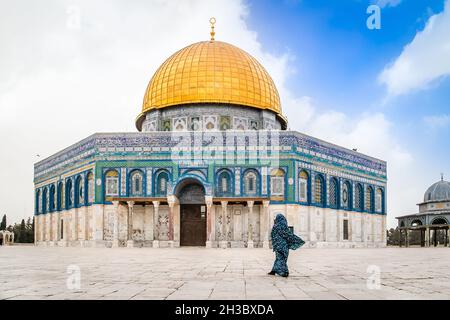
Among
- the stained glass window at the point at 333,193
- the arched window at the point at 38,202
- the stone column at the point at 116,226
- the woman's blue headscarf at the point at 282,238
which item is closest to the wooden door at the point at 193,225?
the stone column at the point at 116,226

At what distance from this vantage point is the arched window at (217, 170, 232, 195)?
92.7ft

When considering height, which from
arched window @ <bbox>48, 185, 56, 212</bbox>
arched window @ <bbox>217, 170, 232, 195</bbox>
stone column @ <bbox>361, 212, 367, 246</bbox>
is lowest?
stone column @ <bbox>361, 212, 367, 246</bbox>

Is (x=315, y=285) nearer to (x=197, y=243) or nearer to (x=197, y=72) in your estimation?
(x=197, y=243)

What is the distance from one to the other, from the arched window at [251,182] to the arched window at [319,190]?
3823mm

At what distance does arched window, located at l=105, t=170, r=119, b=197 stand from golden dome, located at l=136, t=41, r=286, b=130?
590 cm

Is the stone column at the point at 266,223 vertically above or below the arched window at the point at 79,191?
below

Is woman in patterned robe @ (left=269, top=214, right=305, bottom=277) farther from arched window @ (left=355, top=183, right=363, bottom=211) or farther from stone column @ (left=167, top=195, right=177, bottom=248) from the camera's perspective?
arched window @ (left=355, top=183, right=363, bottom=211)

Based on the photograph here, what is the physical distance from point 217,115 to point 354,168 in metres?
9.19

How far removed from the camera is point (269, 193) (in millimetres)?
28047

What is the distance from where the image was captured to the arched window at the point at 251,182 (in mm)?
28219

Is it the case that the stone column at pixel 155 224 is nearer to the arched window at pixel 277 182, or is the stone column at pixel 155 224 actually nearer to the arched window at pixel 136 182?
the arched window at pixel 136 182

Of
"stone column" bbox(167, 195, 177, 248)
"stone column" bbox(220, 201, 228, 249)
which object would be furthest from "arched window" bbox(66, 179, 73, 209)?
"stone column" bbox(220, 201, 228, 249)

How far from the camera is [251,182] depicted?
28359 millimetres
